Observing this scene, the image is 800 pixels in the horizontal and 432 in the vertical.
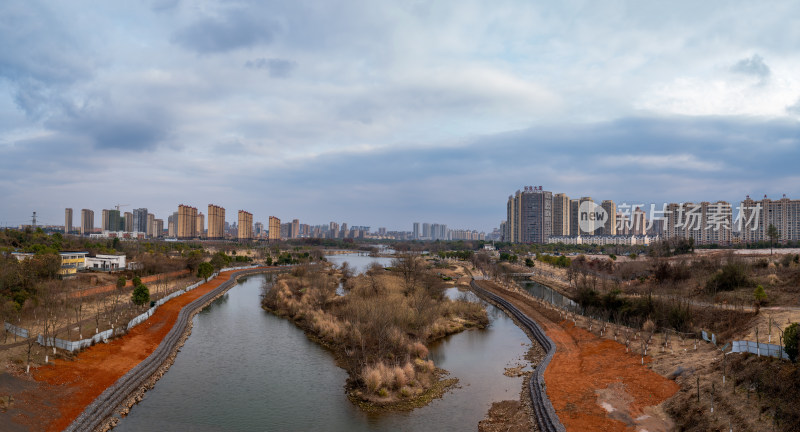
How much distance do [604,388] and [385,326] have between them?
1189cm

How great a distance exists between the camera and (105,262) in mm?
60750

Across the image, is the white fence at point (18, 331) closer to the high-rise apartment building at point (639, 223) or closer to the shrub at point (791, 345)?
the shrub at point (791, 345)

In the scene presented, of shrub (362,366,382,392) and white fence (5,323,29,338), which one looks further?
white fence (5,323,29,338)

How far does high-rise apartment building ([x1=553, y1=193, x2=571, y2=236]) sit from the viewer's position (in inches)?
7224

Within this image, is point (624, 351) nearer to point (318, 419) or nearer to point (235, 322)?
point (318, 419)

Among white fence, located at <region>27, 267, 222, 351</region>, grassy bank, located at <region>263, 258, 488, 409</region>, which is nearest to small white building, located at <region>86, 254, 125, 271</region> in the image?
grassy bank, located at <region>263, 258, 488, 409</region>

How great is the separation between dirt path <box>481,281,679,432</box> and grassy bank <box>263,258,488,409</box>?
237 inches

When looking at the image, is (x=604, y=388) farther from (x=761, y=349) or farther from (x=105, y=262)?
(x=105, y=262)

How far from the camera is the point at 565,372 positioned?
2264 cm

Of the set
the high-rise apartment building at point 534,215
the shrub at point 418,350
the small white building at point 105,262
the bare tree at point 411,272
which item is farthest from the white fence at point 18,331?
the high-rise apartment building at point 534,215

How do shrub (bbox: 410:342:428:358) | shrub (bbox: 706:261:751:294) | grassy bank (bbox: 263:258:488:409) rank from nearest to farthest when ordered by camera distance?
1. grassy bank (bbox: 263:258:488:409)
2. shrub (bbox: 410:342:428:358)
3. shrub (bbox: 706:261:751:294)

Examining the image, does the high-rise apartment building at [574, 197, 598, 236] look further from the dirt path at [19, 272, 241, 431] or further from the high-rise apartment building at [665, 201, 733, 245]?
the dirt path at [19, 272, 241, 431]

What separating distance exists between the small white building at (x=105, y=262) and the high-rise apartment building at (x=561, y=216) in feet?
522

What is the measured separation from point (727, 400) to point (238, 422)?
59.1 ft
